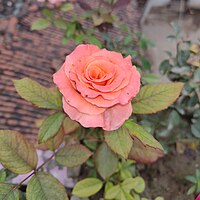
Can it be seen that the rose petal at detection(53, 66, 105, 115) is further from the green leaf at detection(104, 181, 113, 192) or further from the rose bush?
the green leaf at detection(104, 181, 113, 192)

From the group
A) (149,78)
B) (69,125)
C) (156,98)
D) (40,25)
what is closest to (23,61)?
(40,25)

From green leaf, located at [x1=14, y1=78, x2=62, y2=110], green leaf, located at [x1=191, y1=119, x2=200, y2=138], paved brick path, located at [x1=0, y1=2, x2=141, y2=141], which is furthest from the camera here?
paved brick path, located at [x1=0, y1=2, x2=141, y2=141]

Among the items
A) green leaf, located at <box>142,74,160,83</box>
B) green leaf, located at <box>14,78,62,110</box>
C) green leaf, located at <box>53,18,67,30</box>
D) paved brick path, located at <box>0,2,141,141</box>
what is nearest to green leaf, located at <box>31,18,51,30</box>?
green leaf, located at <box>53,18,67,30</box>

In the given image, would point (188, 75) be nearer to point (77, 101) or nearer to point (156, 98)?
point (156, 98)

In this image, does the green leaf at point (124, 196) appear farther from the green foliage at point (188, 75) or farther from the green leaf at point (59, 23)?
the green leaf at point (59, 23)

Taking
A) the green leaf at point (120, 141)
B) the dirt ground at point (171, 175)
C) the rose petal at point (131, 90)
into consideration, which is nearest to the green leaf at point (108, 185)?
the dirt ground at point (171, 175)

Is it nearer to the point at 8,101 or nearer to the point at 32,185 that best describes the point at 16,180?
the point at 32,185

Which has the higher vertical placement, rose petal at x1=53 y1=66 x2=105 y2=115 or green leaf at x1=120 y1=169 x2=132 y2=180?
rose petal at x1=53 y1=66 x2=105 y2=115

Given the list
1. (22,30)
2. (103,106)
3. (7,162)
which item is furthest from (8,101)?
(103,106)
